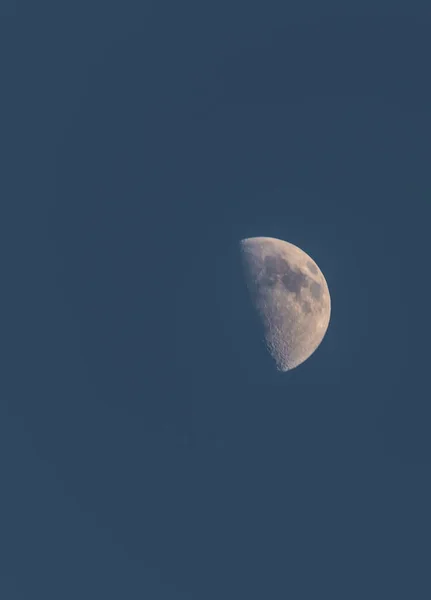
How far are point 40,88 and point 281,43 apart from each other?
99.5 ft

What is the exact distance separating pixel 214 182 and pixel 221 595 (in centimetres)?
4775

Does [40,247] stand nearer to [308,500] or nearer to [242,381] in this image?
[242,381]

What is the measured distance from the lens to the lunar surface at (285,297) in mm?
71500

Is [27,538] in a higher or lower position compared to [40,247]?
lower

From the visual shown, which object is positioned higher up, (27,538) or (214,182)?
(214,182)

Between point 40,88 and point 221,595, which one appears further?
point 40,88

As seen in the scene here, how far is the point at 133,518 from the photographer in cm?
7819

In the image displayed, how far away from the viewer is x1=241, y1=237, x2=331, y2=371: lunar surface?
71.5 metres

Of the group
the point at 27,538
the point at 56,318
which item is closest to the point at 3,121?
the point at 56,318

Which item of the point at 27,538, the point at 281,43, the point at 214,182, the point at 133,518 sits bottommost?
the point at 27,538

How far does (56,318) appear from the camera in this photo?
82500 mm

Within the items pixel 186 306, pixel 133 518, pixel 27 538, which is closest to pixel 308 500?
pixel 133 518

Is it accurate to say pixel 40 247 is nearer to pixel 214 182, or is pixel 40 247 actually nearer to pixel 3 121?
pixel 3 121

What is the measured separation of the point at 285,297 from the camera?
7181 centimetres
